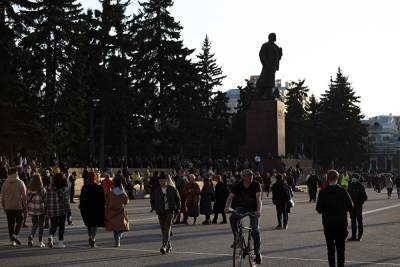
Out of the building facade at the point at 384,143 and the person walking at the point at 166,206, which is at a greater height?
the building facade at the point at 384,143

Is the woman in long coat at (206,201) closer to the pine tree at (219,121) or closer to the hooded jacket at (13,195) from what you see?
the hooded jacket at (13,195)

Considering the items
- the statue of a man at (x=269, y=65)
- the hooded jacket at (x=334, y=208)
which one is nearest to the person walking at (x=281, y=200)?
the hooded jacket at (x=334, y=208)

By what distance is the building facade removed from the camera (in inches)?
6314

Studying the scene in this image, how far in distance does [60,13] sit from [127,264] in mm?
36567

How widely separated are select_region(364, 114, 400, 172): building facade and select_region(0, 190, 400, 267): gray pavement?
444 ft

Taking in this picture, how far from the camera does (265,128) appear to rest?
42562 millimetres

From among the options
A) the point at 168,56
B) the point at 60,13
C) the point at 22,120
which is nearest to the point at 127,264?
the point at 22,120

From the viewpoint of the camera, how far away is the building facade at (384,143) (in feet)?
526

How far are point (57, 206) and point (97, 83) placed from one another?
38.1 m

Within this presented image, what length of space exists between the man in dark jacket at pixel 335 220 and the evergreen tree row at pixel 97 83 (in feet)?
97.3

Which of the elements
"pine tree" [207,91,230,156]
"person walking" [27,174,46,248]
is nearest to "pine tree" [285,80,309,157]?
"pine tree" [207,91,230,156]

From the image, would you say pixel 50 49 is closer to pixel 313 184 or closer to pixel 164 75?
pixel 164 75

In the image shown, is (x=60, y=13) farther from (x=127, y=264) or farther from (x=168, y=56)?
(x=127, y=264)

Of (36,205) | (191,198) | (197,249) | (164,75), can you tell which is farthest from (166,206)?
(164,75)
